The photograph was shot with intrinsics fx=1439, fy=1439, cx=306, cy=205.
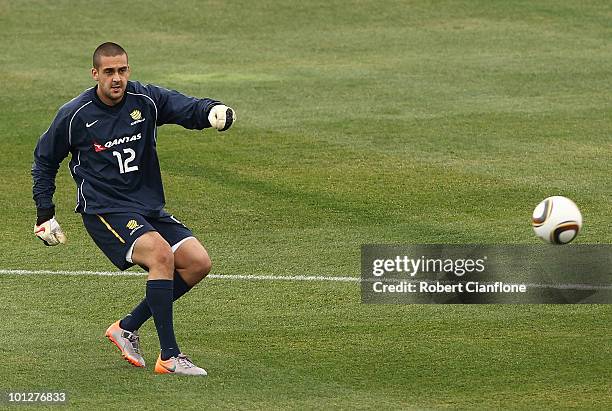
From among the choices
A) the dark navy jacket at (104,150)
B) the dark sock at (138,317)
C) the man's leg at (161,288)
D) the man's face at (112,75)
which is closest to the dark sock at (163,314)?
the man's leg at (161,288)

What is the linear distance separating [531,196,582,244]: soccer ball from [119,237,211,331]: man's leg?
277cm

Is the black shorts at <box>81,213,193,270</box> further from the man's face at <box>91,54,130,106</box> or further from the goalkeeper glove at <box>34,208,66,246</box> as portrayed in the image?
the man's face at <box>91,54,130,106</box>

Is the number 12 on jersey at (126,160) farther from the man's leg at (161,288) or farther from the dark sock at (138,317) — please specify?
the dark sock at (138,317)

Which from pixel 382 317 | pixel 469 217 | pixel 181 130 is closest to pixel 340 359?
pixel 382 317

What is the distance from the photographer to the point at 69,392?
9.12m

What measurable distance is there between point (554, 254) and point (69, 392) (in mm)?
4978

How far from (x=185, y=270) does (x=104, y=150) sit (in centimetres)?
99

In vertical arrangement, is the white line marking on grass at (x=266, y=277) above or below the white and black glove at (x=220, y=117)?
below

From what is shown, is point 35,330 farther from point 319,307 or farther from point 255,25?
point 255,25

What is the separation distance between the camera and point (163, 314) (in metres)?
9.48

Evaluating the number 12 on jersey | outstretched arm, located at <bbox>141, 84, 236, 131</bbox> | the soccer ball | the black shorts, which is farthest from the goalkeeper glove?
the soccer ball

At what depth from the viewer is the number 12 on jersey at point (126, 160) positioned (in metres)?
9.82

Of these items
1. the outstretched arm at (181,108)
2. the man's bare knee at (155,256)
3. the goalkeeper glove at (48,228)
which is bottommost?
the man's bare knee at (155,256)

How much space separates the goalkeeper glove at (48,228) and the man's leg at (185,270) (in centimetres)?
73
